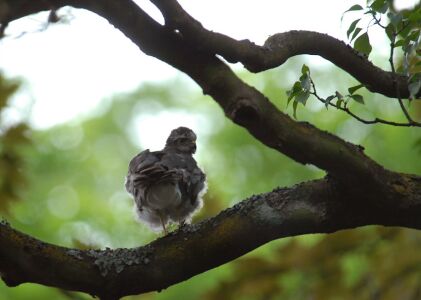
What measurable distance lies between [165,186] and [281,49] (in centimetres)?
247

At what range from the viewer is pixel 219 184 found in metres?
14.3

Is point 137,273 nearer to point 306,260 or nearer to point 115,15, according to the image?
point 115,15

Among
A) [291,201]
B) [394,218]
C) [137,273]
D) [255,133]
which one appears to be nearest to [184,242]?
[137,273]

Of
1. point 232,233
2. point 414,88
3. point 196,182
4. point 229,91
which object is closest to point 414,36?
point 414,88

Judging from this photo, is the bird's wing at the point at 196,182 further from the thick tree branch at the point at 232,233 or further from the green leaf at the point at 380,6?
the green leaf at the point at 380,6

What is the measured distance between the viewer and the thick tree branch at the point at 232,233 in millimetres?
4082

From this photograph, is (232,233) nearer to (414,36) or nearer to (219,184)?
(414,36)

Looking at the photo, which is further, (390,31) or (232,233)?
(232,233)

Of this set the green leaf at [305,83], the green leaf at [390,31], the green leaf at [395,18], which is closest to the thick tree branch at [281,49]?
the green leaf at [305,83]

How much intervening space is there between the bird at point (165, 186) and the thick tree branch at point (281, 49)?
2069 millimetres

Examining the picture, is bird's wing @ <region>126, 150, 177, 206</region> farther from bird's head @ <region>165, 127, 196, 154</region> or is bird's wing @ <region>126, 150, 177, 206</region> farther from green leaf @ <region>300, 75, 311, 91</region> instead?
green leaf @ <region>300, 75, 311, 91</region>

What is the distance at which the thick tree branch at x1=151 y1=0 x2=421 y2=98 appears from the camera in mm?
3609

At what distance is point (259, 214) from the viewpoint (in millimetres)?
4230

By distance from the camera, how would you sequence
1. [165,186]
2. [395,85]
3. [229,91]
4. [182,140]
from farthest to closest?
[182,140], [165,186], [395,85], [229,91]
